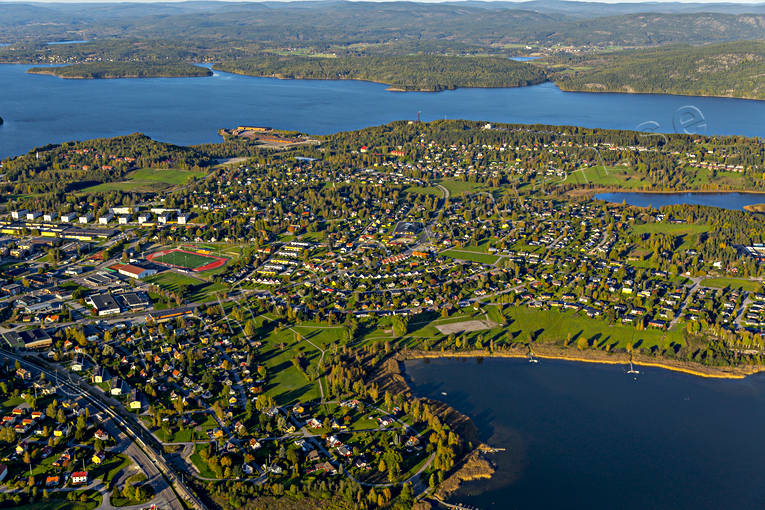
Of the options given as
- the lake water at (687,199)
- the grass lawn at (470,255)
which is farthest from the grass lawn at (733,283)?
the lake water at (687,199)

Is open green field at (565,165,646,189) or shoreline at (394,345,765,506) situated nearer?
shoreline at (394,345,765,506)

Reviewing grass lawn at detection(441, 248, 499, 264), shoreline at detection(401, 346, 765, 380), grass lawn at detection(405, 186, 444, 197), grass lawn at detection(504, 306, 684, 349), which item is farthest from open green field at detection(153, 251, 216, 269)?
grass lawn at detection(405, 186, 444, 197)

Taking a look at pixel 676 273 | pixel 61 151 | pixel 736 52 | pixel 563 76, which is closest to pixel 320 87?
pixel 563 76

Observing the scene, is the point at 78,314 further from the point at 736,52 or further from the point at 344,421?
the point at 736,52

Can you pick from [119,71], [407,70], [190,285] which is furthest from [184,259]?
[119,71]

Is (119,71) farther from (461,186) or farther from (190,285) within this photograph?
(190,285)

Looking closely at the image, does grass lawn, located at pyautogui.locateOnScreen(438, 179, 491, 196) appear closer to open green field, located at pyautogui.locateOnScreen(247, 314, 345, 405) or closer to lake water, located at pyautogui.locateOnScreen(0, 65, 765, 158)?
open green field, located at pyautogui.locateOnScreen(247, 314, 345, 405)

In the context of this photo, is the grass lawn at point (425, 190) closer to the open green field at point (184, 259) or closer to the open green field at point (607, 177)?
the open green field at point (607, 177)
